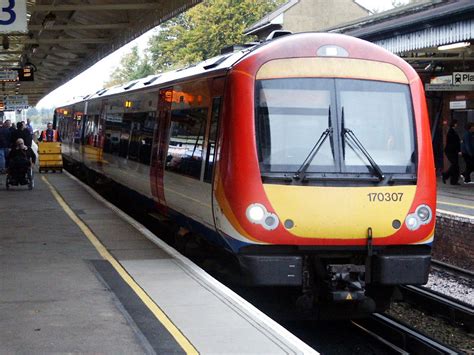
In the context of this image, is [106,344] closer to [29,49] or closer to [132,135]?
[132,135]

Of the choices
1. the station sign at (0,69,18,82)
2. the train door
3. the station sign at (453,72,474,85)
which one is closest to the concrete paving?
Result: the train door

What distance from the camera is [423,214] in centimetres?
811

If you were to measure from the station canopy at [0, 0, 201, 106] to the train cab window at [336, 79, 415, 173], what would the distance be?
5.89 meters

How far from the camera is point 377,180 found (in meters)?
7.96

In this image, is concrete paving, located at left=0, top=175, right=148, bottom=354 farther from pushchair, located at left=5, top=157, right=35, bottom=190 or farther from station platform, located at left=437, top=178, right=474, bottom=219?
pushchair, located at left=5, top=157, right=35, bottom=190

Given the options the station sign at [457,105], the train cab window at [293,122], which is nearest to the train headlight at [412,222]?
the train cab window at [293,122]

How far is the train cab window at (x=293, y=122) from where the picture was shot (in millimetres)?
7973

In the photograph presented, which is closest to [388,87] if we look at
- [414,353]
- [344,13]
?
[414,353]

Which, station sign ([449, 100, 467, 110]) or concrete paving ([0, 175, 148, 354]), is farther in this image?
station sign ([449, 100, 467, 110])

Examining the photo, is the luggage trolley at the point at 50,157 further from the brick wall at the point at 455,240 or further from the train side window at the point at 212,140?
the train side window at the point at 212,140

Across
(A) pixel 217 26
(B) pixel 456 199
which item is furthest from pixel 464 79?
(A) pixel 217 26

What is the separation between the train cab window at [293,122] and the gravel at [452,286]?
4253mm

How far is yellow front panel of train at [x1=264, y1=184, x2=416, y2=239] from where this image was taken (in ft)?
25.5

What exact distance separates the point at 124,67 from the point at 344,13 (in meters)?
64.3
